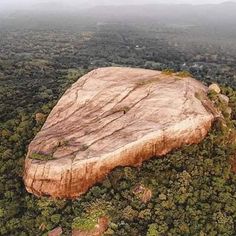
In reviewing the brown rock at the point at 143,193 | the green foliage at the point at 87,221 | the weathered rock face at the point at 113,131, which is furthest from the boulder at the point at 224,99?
the green foliage at the point at 87,221

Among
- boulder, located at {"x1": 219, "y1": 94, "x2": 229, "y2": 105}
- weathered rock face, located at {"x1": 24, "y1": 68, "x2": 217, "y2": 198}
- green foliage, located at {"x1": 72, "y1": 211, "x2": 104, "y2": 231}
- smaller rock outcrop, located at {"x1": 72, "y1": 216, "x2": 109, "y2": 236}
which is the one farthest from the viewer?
boulder, located at {"x1": 219, "y1": 94, "x2": 229, "y2": 105}

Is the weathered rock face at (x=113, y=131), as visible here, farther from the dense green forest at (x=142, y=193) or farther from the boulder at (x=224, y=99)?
the boulder at (x=224, y=99)

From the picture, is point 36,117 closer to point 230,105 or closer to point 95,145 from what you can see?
point 95,145

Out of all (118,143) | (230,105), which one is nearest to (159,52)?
(230,105)

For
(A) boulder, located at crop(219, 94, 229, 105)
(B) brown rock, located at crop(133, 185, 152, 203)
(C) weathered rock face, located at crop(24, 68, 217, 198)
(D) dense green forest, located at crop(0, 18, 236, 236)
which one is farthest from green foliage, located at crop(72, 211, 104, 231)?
(A) boulder, located at crop(219, 94, 229, 105)

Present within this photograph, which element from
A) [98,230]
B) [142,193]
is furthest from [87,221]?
[142,193]

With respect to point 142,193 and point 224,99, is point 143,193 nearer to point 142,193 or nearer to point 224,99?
point 142,193

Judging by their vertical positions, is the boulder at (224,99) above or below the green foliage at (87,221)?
above

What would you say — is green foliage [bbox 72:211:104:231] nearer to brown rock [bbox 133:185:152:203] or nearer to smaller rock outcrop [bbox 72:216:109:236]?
smaller rock outcrop [bbox 72:216:109:236]
